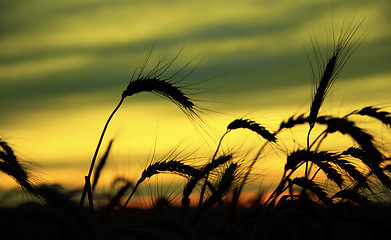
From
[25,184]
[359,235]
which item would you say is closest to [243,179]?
[359,235]

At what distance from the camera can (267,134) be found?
5.67 m

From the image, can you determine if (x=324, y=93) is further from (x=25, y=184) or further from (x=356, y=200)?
(x=25, y=184)

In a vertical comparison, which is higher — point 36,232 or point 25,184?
point 25,184

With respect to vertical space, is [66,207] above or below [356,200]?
below

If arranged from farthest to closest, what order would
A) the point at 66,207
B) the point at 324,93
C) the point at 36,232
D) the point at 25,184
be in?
the point at 324,93 < the point at 25,184 < the point at 36,232 < the point at 66,207

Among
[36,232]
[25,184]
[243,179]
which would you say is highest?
[243,179]

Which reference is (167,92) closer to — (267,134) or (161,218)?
(267,134)

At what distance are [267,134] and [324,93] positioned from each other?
2.31 feet

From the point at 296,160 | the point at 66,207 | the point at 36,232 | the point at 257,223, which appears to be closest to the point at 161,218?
the point at 66,207

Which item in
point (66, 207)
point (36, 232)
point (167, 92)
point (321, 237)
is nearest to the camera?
point (66, 207)

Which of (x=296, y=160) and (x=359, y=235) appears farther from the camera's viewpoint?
(x=296, y=160)

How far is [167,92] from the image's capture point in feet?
16.5

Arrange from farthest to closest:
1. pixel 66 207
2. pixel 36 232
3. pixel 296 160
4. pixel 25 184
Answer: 1. pixel 296 160
2. pixel 25 184
3. pixel 36 232
4. pixel 66 207

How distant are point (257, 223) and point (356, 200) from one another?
1197 millimetres
